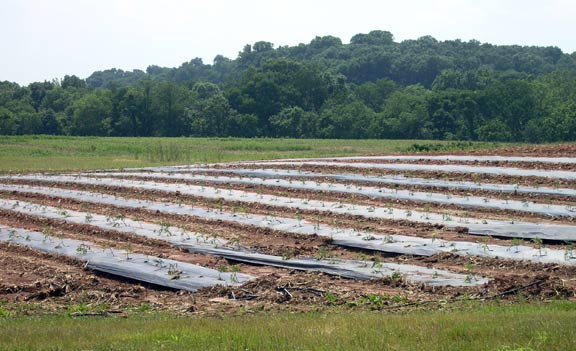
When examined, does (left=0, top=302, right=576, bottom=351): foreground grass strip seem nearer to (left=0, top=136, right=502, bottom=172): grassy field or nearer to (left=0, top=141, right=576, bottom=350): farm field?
(left=0, top=141, right=576, bottom=350): farm field

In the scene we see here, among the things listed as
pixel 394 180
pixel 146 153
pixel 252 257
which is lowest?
pixel 252 257

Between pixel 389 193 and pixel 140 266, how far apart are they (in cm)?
763

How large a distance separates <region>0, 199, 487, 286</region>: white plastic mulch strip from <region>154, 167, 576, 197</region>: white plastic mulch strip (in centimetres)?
626

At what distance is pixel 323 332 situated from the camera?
7.91m

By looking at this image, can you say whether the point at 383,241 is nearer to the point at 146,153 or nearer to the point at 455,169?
the point at 455,169

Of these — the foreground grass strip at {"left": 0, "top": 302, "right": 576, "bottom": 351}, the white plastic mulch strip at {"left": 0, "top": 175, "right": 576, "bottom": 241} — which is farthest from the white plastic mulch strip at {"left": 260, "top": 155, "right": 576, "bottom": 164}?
the foreground grass strip at {"left": 0, "top": 302, "right": 576, "bottom": 351}

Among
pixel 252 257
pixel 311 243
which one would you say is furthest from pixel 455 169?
pixel 252 257

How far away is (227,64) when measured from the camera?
15450cm

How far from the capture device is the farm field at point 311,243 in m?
9.88

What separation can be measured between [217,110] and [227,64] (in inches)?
3441

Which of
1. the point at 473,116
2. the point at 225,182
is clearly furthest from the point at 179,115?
the point at 225,182

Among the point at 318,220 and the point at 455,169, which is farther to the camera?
the point at 455,169

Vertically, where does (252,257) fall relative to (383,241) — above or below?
below

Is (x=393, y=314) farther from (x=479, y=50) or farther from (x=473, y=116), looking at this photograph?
(x=479, y=50)
